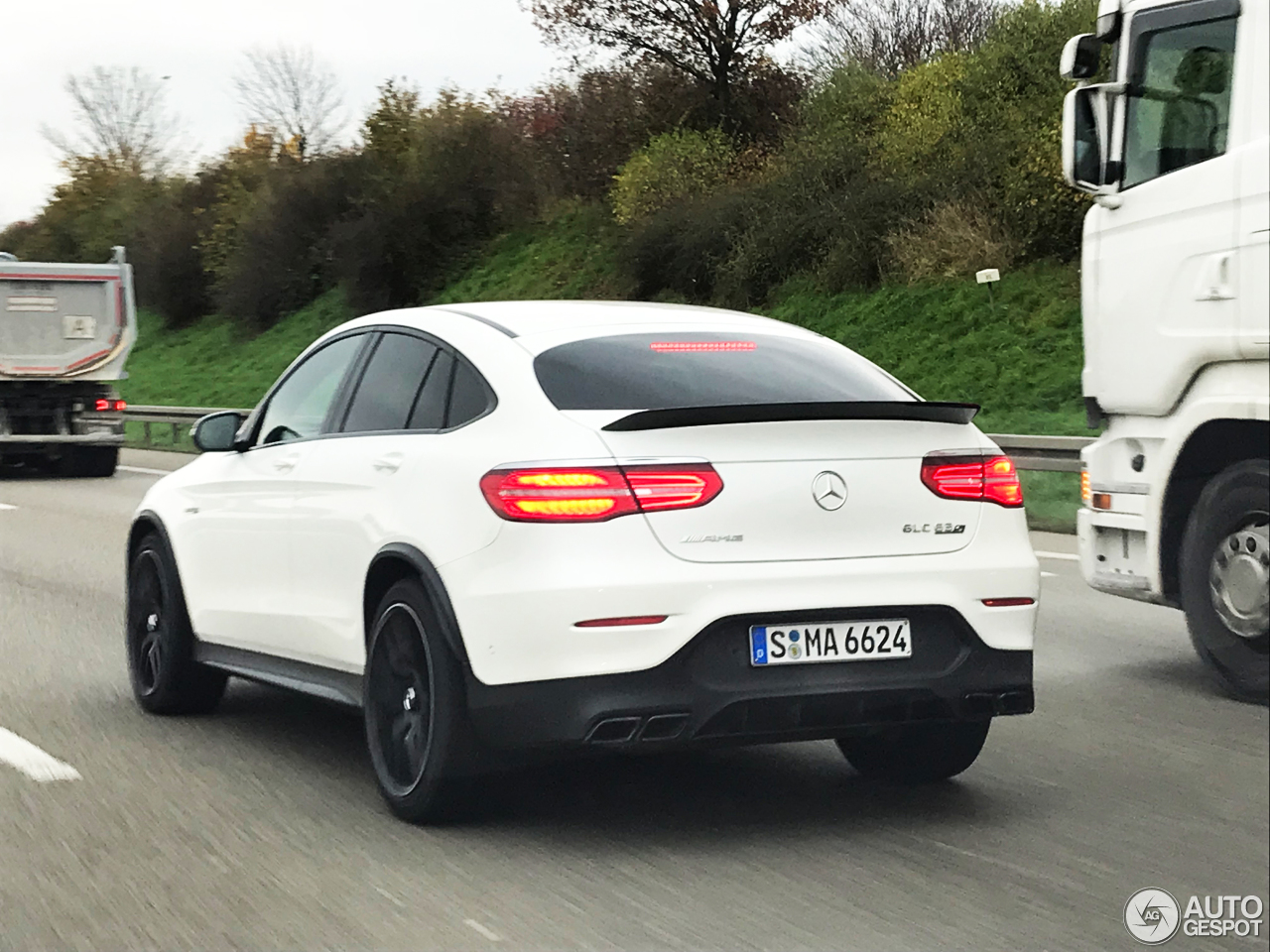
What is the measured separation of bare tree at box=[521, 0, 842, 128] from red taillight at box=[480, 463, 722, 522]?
3175 cm

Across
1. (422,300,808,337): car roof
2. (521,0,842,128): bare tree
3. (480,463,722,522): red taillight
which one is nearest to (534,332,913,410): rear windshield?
(422,300,808,337): car roof

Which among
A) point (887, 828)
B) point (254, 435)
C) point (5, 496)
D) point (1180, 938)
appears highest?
point (254, 435)

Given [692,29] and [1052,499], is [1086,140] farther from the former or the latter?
[692,29]

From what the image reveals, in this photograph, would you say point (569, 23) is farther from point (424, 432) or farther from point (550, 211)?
point (424, 432)

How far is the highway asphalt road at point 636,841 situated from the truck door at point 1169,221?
126cm

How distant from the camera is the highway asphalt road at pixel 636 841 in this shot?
15.3ft

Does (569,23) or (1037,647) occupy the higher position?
(569,23)

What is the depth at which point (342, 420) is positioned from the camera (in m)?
6.76

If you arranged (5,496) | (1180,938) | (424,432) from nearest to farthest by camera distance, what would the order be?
(1180,938)
(424,432)
(5,496)

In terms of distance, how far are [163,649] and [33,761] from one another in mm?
1031

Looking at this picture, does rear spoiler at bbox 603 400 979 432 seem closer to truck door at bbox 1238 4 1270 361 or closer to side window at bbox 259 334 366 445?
truck door at bbox 1238 4 1270 361

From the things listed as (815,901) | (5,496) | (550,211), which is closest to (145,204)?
(550,211)

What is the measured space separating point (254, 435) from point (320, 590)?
120cm

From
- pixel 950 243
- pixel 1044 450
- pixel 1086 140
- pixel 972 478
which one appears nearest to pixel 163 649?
pixel 972 478
